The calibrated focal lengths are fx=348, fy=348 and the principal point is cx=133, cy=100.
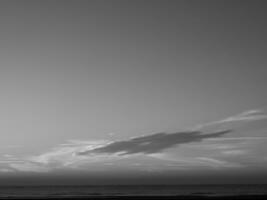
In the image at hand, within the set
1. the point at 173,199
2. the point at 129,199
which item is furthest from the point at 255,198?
the point at 129,199

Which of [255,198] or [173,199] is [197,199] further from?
[255,198]

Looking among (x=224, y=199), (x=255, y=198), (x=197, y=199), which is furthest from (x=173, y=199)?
(x=255, y=198)

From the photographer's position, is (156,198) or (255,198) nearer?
(255,198)

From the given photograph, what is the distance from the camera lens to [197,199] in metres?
58.0

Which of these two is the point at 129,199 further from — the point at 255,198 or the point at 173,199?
the point at 255,198

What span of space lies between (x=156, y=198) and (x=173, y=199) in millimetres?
4395

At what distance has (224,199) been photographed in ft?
185

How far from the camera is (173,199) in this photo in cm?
5734

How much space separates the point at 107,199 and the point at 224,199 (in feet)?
62.6

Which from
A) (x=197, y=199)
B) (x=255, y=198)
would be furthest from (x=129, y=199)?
(x=255, y=198)

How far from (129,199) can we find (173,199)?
7.32 metres

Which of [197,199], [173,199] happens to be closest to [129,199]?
[173,199]

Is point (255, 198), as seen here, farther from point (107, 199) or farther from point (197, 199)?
point (107, 199)

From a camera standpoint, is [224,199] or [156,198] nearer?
[224,199]
